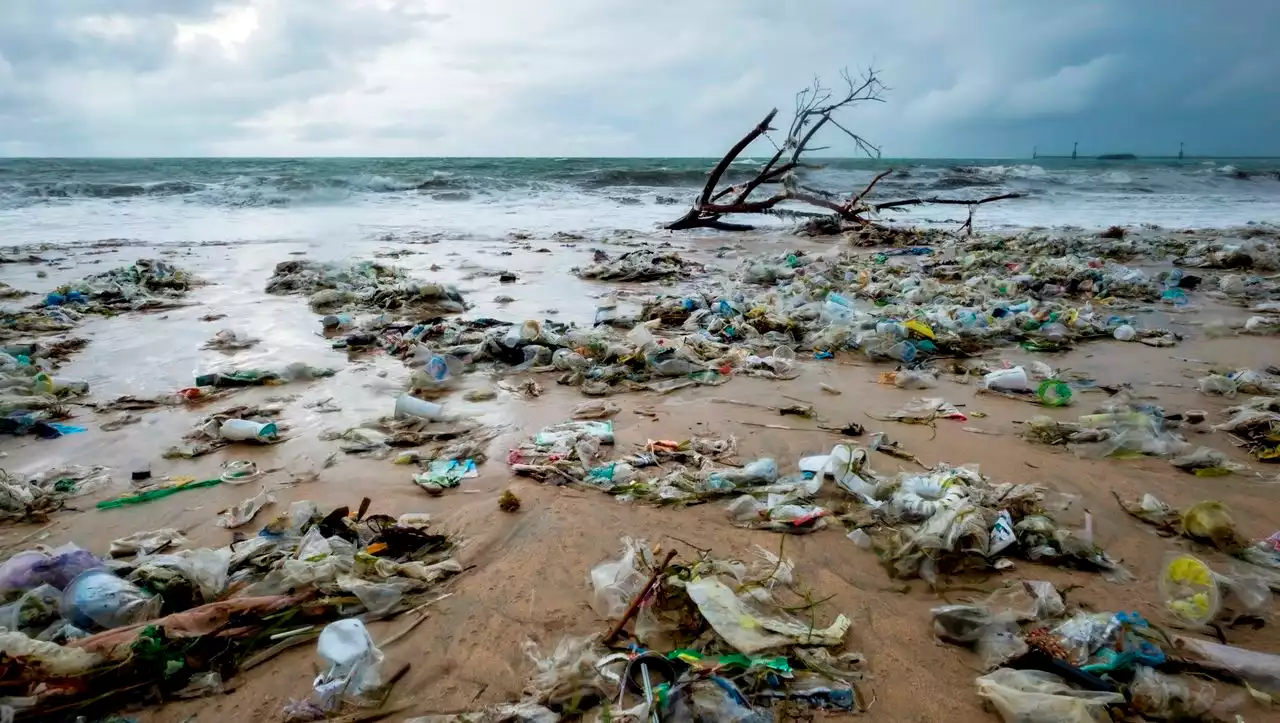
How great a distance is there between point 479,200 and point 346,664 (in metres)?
19.8

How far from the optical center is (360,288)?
23.2ft

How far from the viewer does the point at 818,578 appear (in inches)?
85.4

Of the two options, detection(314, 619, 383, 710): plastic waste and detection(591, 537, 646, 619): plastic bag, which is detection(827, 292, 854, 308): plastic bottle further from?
detection(314, 619, 383, 710): plastic waste

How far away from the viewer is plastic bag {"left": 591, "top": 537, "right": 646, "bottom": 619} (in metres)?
1.99

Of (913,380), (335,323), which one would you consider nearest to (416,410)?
(335,323)

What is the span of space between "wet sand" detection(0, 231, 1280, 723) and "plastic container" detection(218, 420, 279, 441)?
7 cm

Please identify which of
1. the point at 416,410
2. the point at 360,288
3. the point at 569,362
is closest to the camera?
the point at 416,410

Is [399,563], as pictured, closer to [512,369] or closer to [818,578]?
[818,578]

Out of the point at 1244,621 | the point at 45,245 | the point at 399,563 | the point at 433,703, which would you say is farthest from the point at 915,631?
the point at 45,245

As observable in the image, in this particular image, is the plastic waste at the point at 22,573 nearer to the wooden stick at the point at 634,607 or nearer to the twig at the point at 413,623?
the twig at the point at 413,623

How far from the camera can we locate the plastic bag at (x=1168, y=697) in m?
1.57

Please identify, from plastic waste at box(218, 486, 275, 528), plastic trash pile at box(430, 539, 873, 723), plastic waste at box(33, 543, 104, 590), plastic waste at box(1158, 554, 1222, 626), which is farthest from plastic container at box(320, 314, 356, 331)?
plastic waste at box(1158, 554, 1222, 626)

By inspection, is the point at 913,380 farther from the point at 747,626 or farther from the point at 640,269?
the point at 640,269

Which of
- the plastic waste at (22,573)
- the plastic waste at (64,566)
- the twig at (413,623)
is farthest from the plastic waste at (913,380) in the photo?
the plastic waste at (22,573)
